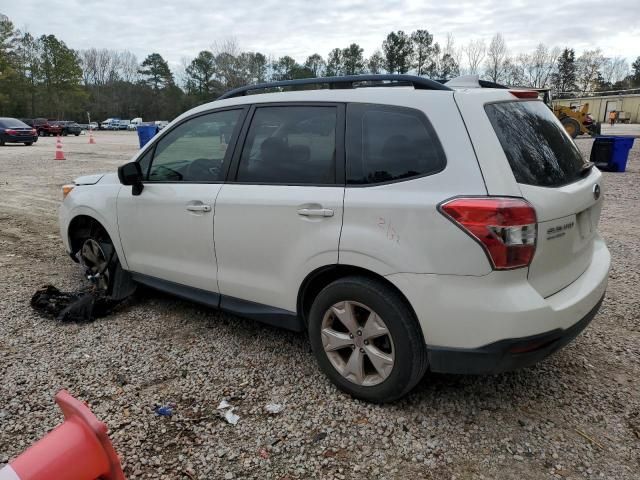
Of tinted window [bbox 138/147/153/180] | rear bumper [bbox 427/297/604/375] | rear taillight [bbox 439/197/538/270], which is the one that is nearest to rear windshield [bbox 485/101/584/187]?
rear taillight [bbox 439/197/538/270]

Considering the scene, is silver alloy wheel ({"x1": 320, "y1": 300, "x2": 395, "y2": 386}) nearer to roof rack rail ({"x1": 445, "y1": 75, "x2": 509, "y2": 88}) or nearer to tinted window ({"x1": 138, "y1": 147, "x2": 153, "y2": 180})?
roof rack rail ({"x1": 445, "y1": 75, "x2": 509, "y2": 88})

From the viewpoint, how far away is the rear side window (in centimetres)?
257

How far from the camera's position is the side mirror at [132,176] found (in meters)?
3.79

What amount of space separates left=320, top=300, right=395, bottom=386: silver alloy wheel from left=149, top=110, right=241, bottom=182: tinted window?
4.28ft

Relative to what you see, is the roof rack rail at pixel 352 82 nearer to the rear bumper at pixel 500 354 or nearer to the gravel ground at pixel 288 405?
the rear bumper at pixel 500 354

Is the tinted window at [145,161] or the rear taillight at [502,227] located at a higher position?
the tinted window at [145,161]

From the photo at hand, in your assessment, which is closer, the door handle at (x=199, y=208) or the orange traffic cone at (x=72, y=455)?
the orange traffic cone at (x=72, y=455)

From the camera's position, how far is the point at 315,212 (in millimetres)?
2840

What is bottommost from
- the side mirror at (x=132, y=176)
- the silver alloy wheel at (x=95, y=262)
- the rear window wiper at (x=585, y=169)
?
the silver alloy wheel at (x=95, y=262)

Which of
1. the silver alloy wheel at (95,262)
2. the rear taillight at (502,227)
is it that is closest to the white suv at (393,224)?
the rear taillight at (502,227)

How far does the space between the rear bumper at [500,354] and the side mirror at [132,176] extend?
8.50ft

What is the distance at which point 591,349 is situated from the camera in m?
3.53

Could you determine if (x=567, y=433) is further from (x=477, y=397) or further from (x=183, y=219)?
(x=183, y=219)

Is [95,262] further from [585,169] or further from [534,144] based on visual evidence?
[585,169]
